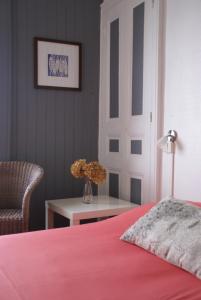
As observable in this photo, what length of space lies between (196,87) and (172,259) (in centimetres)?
134

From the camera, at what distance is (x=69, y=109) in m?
3.43

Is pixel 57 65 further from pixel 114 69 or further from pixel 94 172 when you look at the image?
pixel 94 172

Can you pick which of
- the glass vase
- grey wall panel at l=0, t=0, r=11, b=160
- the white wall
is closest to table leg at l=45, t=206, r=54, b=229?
the glass vase

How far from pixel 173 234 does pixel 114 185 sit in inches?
73.6

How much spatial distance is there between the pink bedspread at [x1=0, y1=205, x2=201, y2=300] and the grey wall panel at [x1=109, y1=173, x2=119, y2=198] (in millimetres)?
1491

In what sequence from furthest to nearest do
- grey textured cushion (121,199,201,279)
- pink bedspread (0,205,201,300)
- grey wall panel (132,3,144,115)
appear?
grey wall panel (132,3,144,115) < grey textured cushion (121,199,201,279) < pink bedspread (0,205,201,300)

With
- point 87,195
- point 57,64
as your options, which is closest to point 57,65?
point 57,64

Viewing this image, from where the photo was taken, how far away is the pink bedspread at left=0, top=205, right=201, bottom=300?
1.20m

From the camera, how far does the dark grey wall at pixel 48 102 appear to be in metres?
3.14

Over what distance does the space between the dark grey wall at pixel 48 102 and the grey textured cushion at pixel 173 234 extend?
5.61 feet

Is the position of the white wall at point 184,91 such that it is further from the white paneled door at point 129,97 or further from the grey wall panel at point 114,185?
the grey wall panel at point 114,185

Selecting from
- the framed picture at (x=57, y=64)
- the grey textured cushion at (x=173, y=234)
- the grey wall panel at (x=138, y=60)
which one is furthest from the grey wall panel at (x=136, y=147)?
the grey textured cushion at (x=173, y=234)

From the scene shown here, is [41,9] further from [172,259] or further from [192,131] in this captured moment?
[172,259]

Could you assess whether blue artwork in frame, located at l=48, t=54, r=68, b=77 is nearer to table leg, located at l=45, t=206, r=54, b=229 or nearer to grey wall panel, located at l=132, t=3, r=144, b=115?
grey wall panel, located at l=132, t=3, r=144, b=115
